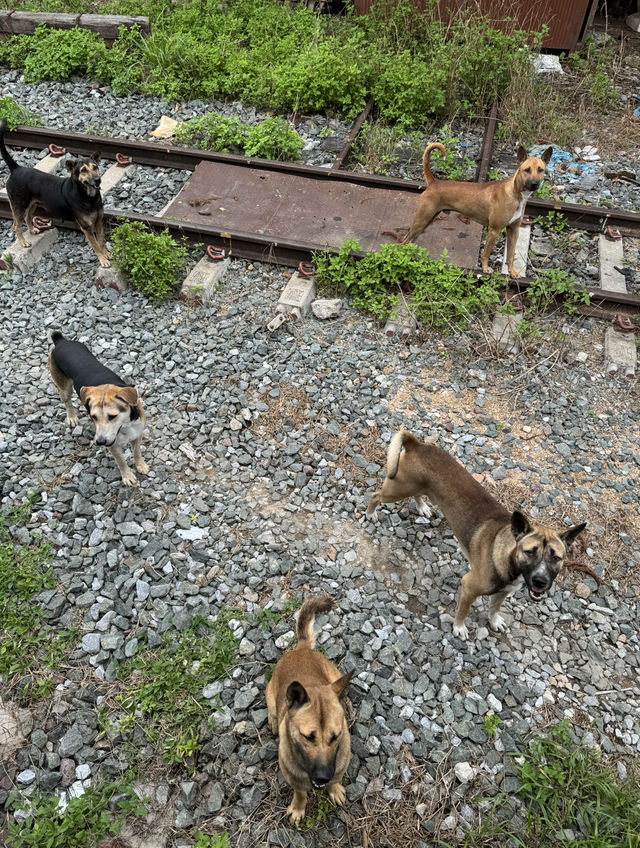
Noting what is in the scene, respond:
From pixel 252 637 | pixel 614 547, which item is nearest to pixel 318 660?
pixel 252 637

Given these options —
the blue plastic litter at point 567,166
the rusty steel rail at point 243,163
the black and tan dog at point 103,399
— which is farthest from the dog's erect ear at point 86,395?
the blue plastic litter at point 567,166

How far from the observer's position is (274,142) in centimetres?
761

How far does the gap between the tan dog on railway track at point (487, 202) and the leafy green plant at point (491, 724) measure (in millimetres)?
4249

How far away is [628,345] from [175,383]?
414 centimetres

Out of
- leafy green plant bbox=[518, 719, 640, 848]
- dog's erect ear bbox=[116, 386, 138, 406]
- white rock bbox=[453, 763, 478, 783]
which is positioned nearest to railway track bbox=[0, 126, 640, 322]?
dog's erect ear bbox=[116, 386, 138, 406]

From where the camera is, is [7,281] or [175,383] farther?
[7,281]

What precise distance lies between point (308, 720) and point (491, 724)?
1.33m

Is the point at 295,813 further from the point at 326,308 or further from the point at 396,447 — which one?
the point at 326,308

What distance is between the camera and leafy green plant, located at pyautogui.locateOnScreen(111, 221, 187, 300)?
6.02m

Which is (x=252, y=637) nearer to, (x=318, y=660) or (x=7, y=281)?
(x=318, y=660)

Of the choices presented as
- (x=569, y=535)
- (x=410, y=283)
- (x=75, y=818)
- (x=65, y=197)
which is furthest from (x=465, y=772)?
(x=65, y=197)

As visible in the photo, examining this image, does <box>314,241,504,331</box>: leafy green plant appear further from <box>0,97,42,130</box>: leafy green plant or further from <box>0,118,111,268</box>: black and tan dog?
<box>0,97,42,130</box>: leafy green plant

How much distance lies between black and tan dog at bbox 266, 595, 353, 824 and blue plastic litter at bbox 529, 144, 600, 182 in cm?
656

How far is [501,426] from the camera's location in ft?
16.8
